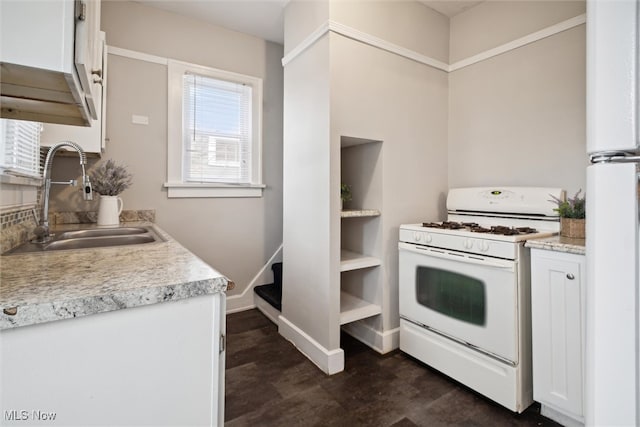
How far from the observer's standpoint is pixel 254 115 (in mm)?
3131

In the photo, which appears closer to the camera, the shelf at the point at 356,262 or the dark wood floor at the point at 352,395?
the dark wood floor at the point at 352,395

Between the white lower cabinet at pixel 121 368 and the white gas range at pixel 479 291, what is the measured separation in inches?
58.4

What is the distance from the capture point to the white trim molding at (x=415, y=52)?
2027mm

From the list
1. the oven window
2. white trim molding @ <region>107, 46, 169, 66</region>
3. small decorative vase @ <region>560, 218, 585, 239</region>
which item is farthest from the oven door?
white trim molding @ <region>107, 46, 169, 66</region>

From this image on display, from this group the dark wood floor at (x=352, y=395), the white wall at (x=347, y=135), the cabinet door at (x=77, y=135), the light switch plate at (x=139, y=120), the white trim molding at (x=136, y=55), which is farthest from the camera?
the light switch plate at (x=139, y=120)

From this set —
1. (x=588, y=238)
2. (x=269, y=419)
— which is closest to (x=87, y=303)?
(x=588, y=238)

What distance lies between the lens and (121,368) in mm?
714

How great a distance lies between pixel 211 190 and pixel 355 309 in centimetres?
173

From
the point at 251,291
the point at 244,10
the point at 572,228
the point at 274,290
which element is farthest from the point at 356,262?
the point at 244,10

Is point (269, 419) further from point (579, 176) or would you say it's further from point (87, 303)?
point (579, 176)

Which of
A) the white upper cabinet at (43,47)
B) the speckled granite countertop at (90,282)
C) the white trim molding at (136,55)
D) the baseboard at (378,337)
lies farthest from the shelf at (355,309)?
the white trim molding at (136,55)

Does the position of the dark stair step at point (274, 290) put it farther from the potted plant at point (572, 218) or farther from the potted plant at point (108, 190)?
the potted plant at point (572, 218)

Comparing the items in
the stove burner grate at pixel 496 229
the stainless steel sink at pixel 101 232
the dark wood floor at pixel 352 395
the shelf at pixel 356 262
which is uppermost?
the stove burner grate at pixel 496 229

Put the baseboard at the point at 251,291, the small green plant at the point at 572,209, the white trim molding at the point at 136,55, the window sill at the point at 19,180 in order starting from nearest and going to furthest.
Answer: the window sill at the point at 19,180 → the small green plant at the point at 572,209 → the white trim molding at the point at 136,55 → the baseboard at the point at 251,291
